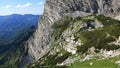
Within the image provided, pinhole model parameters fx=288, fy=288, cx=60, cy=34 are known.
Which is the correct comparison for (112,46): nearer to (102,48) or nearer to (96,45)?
(102,48)

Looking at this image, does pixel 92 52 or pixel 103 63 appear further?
pixel 92 52

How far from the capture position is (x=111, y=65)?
405ft

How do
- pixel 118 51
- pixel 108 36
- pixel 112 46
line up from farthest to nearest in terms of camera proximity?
pixel 108 36 → pixel 112 46 → pixel 118 51

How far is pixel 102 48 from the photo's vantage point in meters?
173

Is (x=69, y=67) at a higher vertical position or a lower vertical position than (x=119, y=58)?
lower

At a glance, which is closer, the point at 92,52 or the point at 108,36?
the point at 92,52

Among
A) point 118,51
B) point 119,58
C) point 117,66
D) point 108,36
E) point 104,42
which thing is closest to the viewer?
point 117,66

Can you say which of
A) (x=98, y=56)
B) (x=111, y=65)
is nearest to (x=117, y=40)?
(x=98, y=56)

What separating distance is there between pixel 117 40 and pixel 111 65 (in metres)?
56.3

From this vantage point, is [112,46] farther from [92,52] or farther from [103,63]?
[103,63]

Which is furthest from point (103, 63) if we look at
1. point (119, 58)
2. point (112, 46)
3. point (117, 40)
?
point (117, 40)

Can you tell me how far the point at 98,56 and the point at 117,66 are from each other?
43.6m

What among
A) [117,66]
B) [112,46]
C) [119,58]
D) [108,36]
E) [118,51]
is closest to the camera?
[117,66]

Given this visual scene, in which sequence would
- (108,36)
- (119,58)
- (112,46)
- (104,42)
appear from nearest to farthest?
(119,58)
(112,46)
(104,42)
(108,36)
